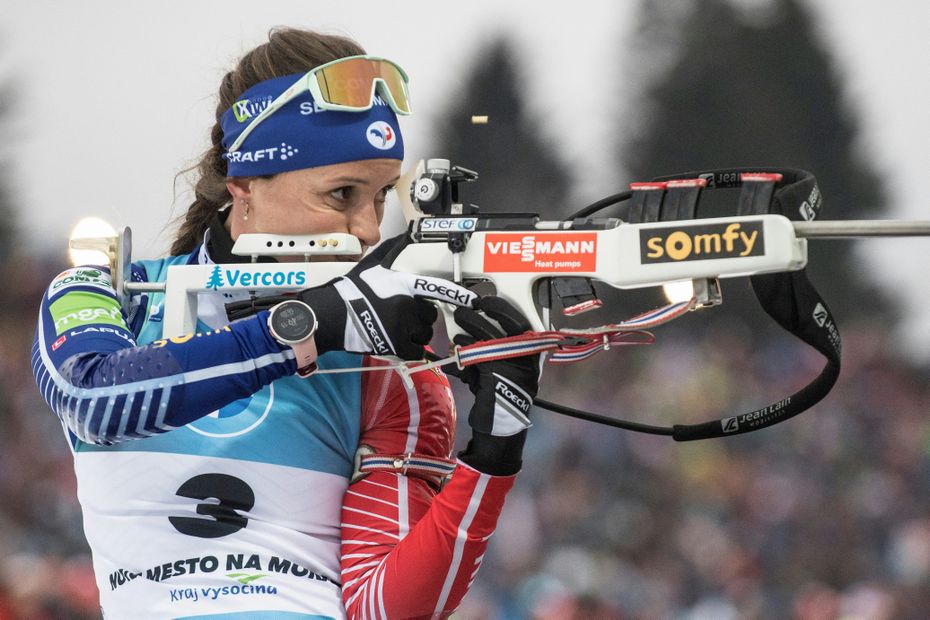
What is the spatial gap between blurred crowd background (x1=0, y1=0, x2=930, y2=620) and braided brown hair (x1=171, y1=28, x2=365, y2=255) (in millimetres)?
2644

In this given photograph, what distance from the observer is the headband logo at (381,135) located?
1.91 m

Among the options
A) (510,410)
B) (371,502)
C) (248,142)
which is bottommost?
(371,502)

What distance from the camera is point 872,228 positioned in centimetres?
147

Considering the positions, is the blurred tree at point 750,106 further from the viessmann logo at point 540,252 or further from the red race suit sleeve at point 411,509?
the viessmann logo at point 540,252

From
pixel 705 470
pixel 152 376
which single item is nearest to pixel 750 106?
pixel 705 470

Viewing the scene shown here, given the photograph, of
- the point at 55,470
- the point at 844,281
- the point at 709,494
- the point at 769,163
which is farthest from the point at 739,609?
the point at 55,470

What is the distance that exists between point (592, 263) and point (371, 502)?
0.52 meters

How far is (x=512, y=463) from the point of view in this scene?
167 centimetres

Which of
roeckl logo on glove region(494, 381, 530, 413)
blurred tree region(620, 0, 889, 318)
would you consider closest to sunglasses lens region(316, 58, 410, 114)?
roeckl logo on glove region(494, 381, 530, 413)

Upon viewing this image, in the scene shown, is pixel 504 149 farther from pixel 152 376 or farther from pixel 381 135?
pixel 152 376

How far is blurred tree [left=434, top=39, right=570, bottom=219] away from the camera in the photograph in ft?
19.5

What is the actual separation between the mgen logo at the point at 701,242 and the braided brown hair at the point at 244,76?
70cm

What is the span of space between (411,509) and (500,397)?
0.31m

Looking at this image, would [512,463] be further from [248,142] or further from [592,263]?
[248,142]
